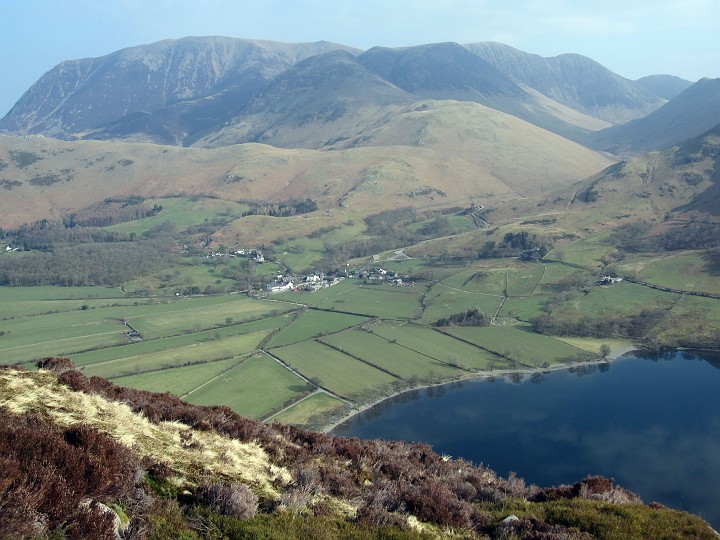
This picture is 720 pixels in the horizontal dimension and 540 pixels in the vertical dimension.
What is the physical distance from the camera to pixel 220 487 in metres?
11.5

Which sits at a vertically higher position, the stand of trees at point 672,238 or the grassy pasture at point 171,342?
the stand of trees at point 672,238

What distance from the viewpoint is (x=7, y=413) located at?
1331 cm

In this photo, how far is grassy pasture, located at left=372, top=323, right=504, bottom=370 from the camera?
8188cm

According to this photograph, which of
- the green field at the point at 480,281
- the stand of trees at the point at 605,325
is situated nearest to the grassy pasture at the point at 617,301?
the stand of trees at the point at 605,325

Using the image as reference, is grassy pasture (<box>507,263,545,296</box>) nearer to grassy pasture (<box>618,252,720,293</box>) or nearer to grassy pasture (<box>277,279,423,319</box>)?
grassy pasture (<box>618,252,720,293</box>)

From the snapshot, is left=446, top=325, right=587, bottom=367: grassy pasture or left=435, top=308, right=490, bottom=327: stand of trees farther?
left=435, top=308, right=490, bottom=327: stand of trees

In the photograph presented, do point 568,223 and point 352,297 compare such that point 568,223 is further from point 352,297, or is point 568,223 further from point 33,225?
point 33,225

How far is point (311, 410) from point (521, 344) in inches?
1504

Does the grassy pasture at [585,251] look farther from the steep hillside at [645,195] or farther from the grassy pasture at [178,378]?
the grassy pasture at [178,378]

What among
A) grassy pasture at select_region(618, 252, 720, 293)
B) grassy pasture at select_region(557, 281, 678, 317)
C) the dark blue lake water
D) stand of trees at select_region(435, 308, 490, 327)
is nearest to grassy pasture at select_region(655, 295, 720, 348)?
grassy pasture at select_region(557, 281, 678, 317)

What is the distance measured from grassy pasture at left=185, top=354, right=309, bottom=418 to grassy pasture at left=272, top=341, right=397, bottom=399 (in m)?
2.88

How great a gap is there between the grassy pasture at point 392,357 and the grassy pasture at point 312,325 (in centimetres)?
368

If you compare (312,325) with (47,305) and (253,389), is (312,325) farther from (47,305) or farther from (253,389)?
(47,305)

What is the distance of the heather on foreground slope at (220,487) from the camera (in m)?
9.71
